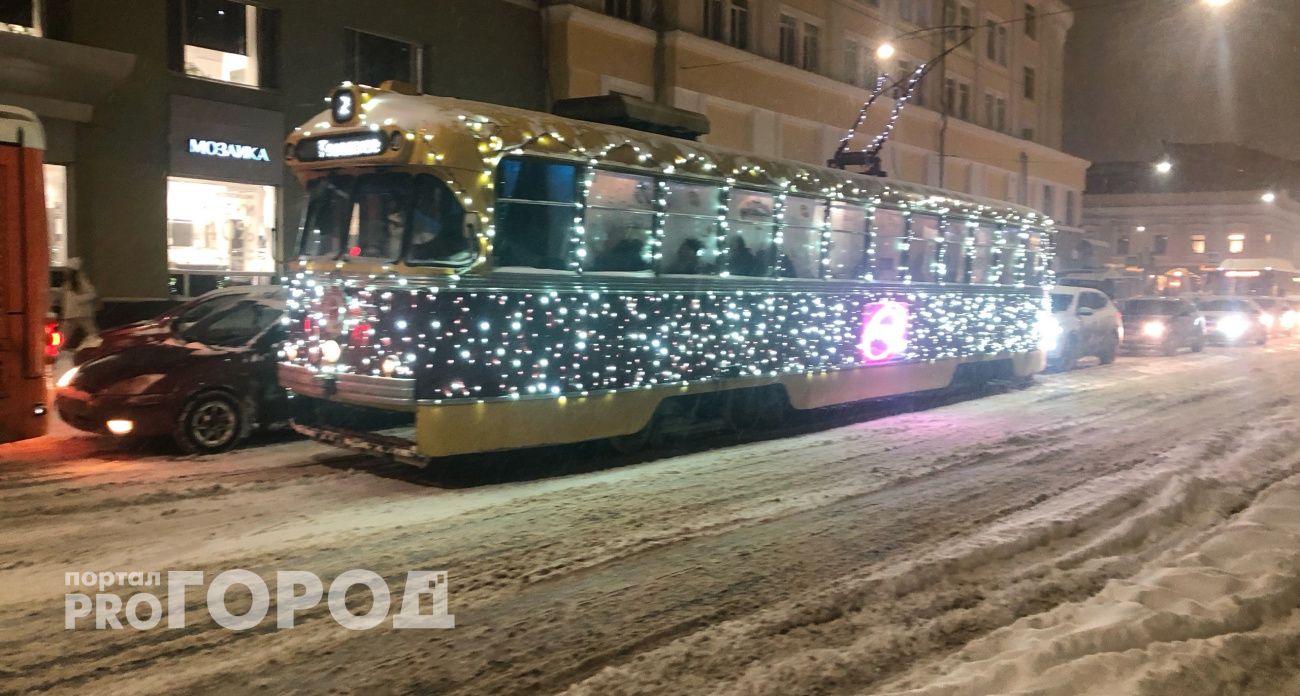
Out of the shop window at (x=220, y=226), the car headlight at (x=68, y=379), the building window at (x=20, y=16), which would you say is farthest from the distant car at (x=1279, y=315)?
the car headlight at (x=68, y=379)

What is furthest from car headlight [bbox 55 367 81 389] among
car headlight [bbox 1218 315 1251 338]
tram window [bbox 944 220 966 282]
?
car headlight [bbox 1218 315 1251 338]

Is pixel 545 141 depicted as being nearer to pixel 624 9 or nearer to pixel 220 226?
pixel 220 226

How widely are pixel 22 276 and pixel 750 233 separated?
270 inches

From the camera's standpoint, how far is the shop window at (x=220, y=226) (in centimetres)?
1719

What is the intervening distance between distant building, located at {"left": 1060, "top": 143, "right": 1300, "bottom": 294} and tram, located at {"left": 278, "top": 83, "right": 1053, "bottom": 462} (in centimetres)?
5241

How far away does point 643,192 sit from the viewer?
957cm

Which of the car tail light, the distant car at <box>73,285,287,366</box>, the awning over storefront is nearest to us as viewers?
the distant car at <box>73,285,287,366</box>

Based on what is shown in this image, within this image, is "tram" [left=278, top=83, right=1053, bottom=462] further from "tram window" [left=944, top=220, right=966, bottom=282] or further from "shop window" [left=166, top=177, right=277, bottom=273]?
"shop window" [left=166, top=177, right=277, bottom=273]

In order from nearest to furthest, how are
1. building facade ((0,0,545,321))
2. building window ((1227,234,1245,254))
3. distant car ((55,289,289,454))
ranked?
distant car ((55,289,289,454)) → building facade ((0,0,545,321)) → building window ((1227,234,1245,254))

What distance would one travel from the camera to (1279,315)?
36.5 metres

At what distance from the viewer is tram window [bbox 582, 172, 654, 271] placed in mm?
9062

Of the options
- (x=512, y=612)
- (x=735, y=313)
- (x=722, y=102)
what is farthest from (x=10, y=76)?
(x=722, y=102)

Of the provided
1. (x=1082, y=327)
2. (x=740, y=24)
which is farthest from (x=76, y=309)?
(x=740, y=24)

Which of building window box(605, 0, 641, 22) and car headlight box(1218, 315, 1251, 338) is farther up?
building window box(605, 0, 641, 22)
